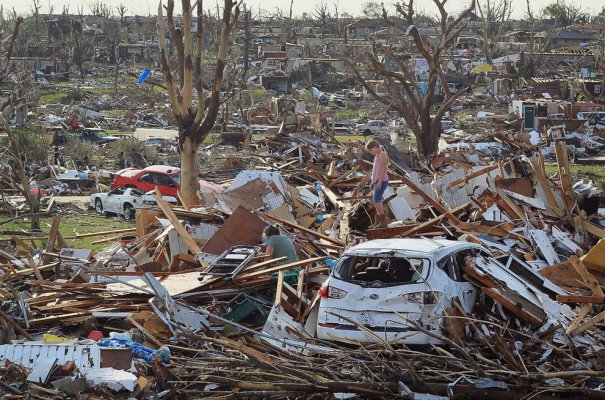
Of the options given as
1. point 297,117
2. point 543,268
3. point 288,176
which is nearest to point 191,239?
point 543,268

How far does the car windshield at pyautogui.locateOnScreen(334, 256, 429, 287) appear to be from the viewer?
418 inches

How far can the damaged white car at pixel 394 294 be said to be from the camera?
34.0 feet

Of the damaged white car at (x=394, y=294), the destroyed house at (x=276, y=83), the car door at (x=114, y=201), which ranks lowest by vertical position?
the destroyed house at (x=276, y=83)

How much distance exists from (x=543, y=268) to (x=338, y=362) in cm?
544

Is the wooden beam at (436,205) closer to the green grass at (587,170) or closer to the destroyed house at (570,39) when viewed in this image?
the green grass at (587,170)

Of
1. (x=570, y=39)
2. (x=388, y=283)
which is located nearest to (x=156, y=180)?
(x=388, y=283)

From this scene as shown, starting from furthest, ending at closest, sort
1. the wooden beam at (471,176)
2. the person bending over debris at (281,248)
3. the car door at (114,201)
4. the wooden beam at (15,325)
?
the car door at (114,201) < the wooden beam at (471,176) < the person bending over debris at (281,248) < the wooden beam at (15,325)

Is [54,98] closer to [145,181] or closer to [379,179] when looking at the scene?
[145,181]

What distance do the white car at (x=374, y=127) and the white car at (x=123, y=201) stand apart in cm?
2873

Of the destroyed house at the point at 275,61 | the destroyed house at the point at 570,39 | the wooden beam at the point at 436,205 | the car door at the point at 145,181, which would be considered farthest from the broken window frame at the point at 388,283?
the destroyed house at the point at 570,39

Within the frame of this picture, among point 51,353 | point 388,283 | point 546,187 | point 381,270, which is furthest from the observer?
point 546,187

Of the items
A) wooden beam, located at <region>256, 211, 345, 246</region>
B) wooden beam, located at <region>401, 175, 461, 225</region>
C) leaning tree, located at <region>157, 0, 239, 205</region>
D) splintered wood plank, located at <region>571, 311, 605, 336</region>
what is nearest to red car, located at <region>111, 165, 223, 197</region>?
leaning tree, located at <region>157, 0, 239, 205</region>

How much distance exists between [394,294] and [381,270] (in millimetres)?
989

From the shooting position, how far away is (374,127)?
5581cm
